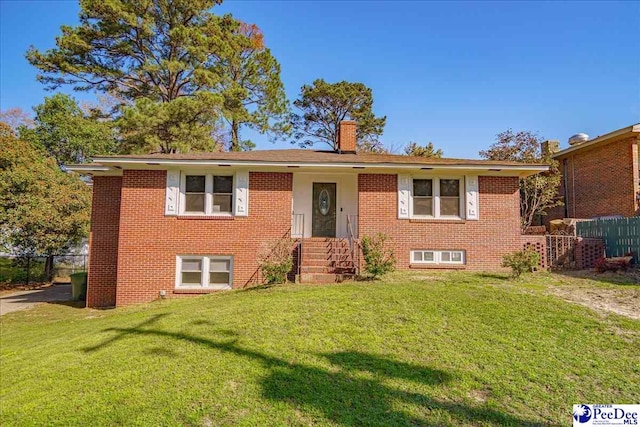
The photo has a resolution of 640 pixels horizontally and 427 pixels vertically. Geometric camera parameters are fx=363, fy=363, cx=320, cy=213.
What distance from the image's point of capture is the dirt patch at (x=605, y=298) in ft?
20.6

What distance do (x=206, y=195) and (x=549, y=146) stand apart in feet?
58.7

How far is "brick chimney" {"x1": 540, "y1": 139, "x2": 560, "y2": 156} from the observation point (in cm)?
1912

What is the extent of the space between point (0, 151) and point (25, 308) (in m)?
10.1

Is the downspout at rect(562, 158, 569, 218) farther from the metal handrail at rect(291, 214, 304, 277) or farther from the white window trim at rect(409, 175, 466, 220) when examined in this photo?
the metal handrail at rect(291, 214, 304, 277)

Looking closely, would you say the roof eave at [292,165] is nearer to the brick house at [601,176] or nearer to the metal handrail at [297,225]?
the metal handrail at [297,225]

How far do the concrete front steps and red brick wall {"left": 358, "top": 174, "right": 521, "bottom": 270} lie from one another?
3.14 ft

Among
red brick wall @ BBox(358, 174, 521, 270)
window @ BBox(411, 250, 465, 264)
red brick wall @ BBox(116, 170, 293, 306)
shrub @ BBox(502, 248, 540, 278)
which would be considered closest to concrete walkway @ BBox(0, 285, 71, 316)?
red brick wall @ BBox(116, 170, 293, 306)

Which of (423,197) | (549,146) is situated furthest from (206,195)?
(549,146)

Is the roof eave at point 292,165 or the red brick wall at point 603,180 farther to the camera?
the red brick wall at point 603,180

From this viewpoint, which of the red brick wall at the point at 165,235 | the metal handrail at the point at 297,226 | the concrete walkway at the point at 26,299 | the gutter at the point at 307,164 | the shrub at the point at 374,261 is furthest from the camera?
the metal handrail at the point at 297,226

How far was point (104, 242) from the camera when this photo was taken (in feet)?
37.8

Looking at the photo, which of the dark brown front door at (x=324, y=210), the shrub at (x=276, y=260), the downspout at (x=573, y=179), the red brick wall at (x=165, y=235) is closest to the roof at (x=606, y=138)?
the downspout at (x=573, y=179)

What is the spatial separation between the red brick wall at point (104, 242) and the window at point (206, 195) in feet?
8.55

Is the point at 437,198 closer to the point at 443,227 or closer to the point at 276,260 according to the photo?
the point at 443,227
